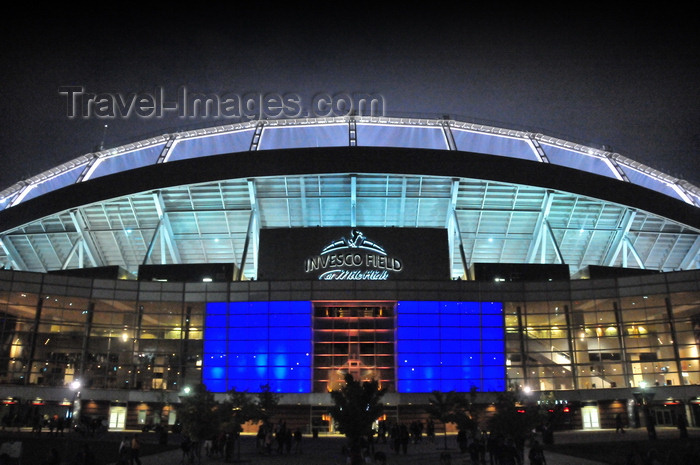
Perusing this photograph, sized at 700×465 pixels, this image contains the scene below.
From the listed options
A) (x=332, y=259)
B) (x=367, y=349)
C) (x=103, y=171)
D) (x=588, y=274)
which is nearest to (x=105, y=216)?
(x=103, y=171)

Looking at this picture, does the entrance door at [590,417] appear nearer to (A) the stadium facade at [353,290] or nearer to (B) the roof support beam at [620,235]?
(A) the stadium facade at [353,290]

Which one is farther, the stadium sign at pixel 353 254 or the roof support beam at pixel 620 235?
the roof support beam at pixel 620 235

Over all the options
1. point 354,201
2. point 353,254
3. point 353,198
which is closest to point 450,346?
point 353,254

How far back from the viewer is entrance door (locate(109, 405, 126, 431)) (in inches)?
1885

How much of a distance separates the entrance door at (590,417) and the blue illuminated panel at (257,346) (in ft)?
69.6

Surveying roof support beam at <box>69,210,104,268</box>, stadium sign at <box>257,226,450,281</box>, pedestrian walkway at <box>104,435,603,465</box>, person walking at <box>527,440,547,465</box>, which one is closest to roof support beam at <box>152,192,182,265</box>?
roof support beam at <box>69,210,104,268</box>

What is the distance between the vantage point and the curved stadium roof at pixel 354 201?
185 feet

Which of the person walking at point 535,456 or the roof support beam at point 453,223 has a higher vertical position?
the roof support beam at point 453,223

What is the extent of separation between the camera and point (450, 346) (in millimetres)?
49219

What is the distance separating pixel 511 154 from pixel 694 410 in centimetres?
3038

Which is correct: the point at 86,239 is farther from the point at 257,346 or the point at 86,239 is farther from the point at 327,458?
the point at 327,458

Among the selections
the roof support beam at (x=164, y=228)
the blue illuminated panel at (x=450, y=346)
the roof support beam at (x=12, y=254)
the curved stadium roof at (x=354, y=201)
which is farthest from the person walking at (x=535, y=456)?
the roof support beam at (x=12, y=254)

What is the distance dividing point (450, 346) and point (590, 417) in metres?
11.8

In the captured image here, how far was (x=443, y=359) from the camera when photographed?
48812 mm
